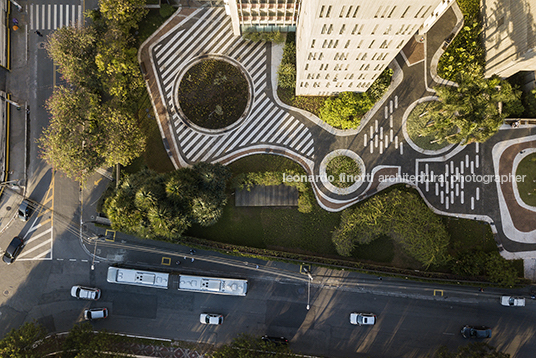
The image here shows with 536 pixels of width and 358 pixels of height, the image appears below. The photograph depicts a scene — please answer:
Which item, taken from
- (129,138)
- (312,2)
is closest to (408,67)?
(312,2)

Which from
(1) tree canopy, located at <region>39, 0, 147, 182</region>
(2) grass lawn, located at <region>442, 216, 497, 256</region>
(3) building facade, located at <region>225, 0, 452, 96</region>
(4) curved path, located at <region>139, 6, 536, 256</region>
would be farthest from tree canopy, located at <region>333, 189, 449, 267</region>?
(1) tree canopy, located at <region>39, 0, 147, 182</region>

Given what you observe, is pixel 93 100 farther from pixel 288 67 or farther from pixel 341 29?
pixel 341 29

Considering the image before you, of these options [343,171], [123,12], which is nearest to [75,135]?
[123,12]

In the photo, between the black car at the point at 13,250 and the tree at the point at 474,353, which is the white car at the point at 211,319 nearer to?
the black car at the point at 13,250

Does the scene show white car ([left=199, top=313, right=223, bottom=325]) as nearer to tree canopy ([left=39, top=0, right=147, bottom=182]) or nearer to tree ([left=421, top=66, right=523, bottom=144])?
tree canopy ([left=39, top=0, right=147, bottom=182])

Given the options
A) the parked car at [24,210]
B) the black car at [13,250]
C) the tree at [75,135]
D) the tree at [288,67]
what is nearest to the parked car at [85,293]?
the black car at [13,250]
